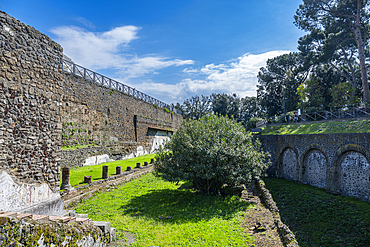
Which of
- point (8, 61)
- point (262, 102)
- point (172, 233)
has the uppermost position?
point (262, 102)

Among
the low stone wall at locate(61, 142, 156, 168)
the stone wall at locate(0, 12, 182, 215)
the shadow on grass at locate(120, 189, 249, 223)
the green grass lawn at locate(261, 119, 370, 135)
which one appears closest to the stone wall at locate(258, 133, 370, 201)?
the green grass lawn at locate(261, 119, 370, 135)

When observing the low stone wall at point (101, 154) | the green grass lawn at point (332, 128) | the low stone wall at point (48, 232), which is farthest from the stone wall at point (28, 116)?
the green grass lawn at point (332, 128)

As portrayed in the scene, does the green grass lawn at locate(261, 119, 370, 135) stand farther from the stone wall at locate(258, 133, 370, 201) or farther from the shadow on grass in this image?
the shadow on grass

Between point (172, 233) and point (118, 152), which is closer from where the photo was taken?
point (172, 233)

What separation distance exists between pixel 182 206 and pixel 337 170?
436 inches

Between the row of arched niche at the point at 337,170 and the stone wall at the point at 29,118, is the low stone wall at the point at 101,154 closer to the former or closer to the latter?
the stone wall at the point at 29,118

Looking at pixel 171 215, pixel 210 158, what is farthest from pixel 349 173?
pixel 171 215

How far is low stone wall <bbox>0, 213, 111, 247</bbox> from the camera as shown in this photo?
11.6 feet

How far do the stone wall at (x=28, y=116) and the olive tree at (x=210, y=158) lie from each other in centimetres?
447

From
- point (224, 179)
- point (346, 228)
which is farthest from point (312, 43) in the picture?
point (224, 179)

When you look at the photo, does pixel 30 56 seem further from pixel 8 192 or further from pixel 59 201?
pixel 59 201

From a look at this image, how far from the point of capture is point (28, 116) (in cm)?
634

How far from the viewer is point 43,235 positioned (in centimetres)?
404

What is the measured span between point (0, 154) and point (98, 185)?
544 cm
